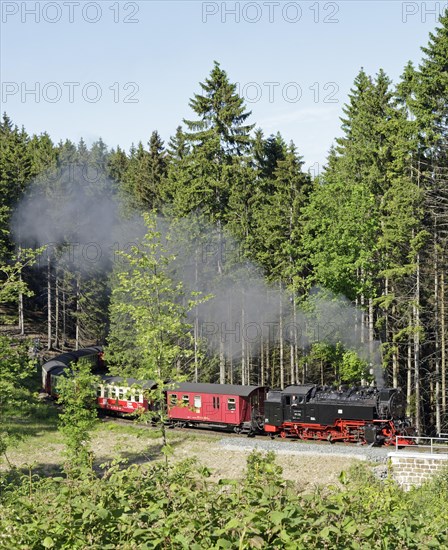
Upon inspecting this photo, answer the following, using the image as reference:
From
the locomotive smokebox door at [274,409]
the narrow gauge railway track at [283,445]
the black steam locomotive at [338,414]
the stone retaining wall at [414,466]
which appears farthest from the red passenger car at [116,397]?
the stone retaining wall at [414,466]

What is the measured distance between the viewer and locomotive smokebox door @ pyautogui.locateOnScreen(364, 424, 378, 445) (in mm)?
27422

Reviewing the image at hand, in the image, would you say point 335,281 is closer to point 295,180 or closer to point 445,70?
point 295,180

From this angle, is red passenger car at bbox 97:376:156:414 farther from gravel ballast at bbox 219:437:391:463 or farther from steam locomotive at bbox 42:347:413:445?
gravel ballast at bbox 219:437:391:463

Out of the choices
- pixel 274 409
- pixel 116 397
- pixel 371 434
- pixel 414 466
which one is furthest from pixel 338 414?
pixel 116 397

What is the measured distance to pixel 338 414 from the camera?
28.7m

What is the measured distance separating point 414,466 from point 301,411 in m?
8.28

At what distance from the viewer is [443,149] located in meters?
31.9

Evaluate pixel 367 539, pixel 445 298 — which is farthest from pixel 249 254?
pixel 367 539

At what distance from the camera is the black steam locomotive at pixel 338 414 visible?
27.6 metres

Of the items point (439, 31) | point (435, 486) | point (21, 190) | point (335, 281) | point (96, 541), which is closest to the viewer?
point (96, 541)

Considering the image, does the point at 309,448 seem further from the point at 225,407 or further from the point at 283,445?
the point at 225,407

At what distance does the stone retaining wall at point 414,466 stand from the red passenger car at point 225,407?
10.3 m

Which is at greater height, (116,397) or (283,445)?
(116,397)

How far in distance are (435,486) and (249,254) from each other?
22249 millimetres
